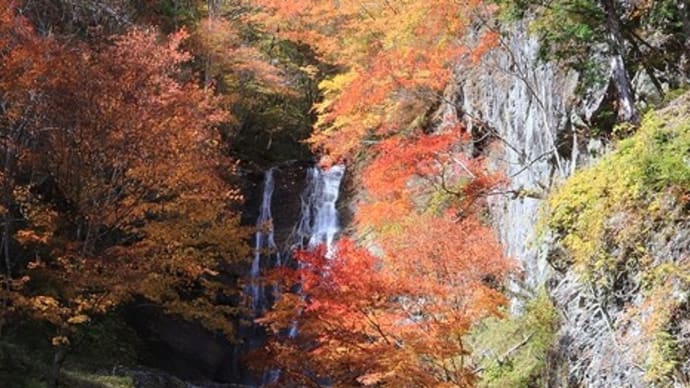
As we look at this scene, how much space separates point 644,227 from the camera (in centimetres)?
629

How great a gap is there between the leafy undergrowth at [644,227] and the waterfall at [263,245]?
35.6 ft

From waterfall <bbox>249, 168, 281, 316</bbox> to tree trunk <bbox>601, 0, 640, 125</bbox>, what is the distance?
1048 centimetres

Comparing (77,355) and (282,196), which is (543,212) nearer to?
(77,355)

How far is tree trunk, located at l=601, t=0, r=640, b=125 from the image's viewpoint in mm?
8297

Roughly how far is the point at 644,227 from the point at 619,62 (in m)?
3.12

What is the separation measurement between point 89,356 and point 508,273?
9.45 m

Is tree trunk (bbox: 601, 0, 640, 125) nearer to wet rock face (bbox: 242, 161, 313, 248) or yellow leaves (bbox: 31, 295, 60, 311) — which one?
yellow leaves (bbox: 31, 295, 60, 311)

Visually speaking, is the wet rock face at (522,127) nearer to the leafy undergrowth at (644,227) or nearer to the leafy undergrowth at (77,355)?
the leafy undergrowth at (644,227)

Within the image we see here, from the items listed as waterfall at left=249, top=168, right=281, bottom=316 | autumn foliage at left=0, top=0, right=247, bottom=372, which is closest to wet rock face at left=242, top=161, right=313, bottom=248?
waterfall at left=249, top=168, right=281, bottom=316

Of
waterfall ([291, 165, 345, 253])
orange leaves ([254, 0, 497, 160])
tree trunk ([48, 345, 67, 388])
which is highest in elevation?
orange leaves ([254, 0, 497, 160])

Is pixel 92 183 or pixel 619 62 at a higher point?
pixel 619 62

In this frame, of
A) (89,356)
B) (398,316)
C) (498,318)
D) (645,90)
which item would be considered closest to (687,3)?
(645,90)

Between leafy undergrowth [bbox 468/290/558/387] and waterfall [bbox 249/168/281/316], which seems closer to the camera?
leafy undergrowth [bbox 468/290/558/387]

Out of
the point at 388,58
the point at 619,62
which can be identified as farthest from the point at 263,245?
the point at 619,62
